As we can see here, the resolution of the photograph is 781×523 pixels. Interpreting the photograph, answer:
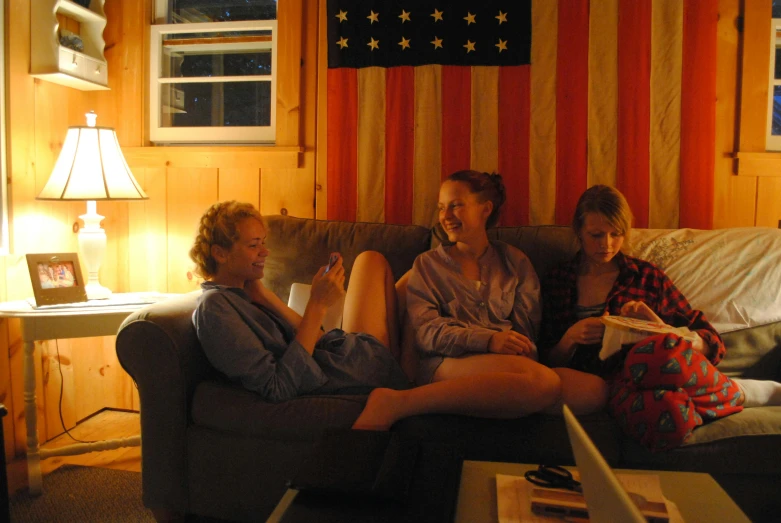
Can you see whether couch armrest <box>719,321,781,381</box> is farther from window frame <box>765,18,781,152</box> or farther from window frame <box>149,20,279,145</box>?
window frame <box>149,20,279,145</box>

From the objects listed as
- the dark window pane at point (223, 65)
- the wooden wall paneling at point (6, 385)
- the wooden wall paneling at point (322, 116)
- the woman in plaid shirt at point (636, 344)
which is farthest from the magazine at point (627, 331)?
the wooden wall paneling at point (6, 385)

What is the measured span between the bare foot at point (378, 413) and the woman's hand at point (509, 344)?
336mm

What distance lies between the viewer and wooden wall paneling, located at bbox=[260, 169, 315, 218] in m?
2.76

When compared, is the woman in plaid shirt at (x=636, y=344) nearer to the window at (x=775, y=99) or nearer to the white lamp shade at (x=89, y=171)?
the window at (x=775, y=99)

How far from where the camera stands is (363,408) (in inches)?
64.2

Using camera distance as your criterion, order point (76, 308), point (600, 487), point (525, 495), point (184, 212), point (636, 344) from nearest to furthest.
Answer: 1. point (600, 487)
2. point (525, 495)
3. point (636, 344)
4. point (76, 308)
5. point (184, 212)

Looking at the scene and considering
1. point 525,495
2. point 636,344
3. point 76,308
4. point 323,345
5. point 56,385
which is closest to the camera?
point 525,495

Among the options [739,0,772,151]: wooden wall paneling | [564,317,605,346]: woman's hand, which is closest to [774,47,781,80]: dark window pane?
[739,0,772,151]: wooden wall paneling

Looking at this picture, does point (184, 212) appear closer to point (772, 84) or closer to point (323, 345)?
point (323, 345)

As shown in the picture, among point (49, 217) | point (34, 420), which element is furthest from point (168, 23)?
point (34, 420)

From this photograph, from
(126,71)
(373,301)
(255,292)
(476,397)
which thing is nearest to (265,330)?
(255,292)

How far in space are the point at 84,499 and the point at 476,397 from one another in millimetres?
Result: 1353

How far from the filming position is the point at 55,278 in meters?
2.29

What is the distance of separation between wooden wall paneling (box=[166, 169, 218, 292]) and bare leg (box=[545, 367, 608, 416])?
5.87 feet
